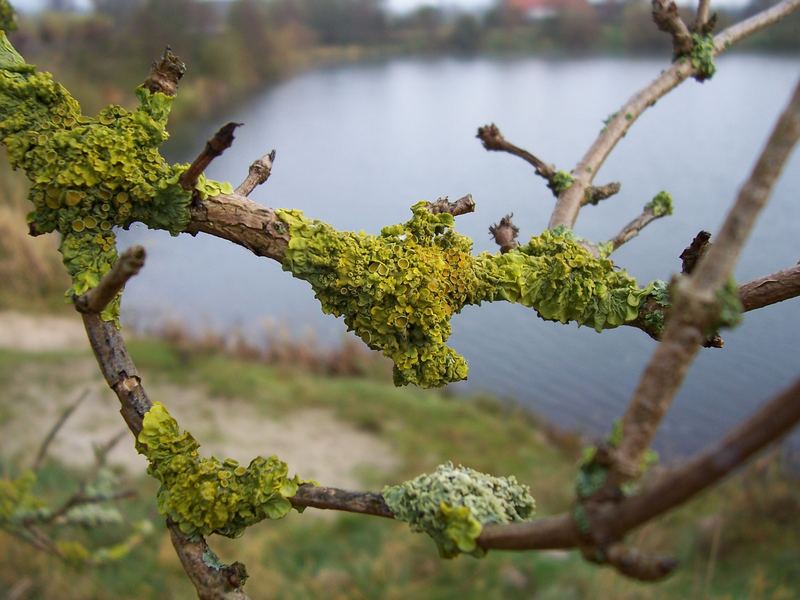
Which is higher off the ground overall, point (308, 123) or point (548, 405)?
point (308, 123)

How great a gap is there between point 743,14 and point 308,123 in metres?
9.98

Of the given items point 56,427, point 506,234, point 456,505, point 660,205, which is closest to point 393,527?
point 56,427

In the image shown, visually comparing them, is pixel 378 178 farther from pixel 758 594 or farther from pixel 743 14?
pixel 758 594

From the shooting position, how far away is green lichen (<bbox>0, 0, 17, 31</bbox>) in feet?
4.69

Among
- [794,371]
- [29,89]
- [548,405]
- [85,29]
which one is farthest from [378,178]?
[85,29]

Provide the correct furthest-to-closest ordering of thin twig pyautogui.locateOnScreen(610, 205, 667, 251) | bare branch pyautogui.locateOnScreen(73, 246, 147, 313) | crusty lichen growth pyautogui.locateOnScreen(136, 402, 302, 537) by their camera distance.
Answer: thin twig pyautogui.locateOnScreen(610, 205, 667, 251) → crusty lichen growth pyautogui.locateOnScreen(136, 402, 302, 537) → bare branch pyautogui.locateOnScreen(73, 246, 147, 313)

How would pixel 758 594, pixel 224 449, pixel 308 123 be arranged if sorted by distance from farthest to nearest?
pixel 308 123
pixel 224 449
pixel 758 594

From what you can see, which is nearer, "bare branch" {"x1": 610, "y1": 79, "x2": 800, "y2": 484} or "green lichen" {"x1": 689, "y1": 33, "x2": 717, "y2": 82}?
"bare branch" {"x1": 610, "y1": 79, "x2": 800, "y2": 484}

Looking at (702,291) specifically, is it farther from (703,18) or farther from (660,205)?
(703,18)

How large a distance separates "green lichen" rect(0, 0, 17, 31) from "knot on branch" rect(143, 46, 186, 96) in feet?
1.29

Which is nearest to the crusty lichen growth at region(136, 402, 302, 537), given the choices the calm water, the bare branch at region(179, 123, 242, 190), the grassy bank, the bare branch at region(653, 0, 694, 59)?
the bare branch at region(179, 123, 242, 190)

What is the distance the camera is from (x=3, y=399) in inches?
274

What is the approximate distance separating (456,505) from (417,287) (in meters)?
0.41

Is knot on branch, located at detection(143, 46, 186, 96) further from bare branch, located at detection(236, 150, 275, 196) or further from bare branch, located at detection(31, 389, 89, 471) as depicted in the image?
bare branch, located at detection(31, 389, 89, 471)
